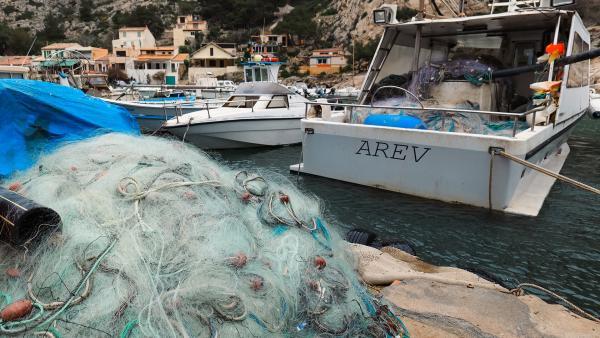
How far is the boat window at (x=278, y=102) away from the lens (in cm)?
1471

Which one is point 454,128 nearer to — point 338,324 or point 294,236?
point 294,236

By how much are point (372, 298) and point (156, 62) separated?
245 ft

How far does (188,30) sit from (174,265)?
93652 millimetres

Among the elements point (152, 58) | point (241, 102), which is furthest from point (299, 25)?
point (241, 102)

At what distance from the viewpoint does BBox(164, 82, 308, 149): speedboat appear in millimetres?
13484

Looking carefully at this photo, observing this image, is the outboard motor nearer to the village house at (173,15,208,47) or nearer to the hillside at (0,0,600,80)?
the hillside at (0,0,600,80)

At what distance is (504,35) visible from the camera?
10.4 m

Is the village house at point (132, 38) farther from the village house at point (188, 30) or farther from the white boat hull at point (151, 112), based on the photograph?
the white boat hull at point (151, 112)

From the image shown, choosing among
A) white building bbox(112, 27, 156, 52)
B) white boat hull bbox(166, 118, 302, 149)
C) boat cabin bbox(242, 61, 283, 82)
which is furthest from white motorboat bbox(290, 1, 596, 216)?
white building bbox(112, 27, 156, 52)

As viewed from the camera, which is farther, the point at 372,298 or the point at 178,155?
the point at 178,155

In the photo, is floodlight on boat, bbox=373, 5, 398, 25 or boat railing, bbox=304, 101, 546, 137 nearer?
boat railing, bbox=304, 101, 546, 137

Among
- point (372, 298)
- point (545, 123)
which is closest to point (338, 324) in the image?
point (372, 298)

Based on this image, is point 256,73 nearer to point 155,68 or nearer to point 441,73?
point 441,73

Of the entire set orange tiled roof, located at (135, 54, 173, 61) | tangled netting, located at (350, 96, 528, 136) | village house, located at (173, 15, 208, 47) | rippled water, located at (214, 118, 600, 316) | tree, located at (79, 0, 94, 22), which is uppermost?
tree, located at (79, 0, 94, 22)
